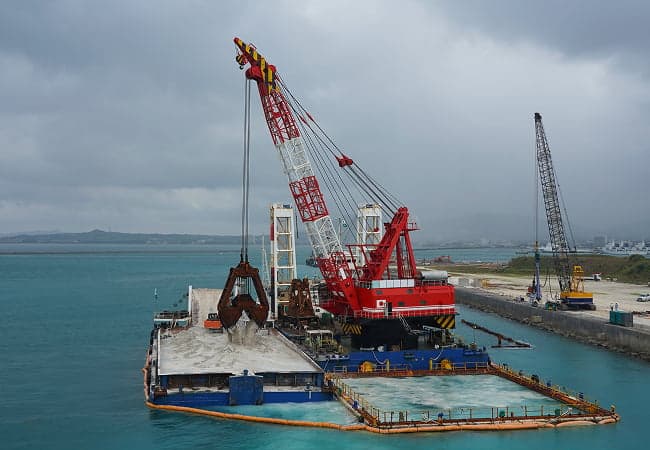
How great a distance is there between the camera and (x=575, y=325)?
60188 mm

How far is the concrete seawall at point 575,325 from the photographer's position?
164ft

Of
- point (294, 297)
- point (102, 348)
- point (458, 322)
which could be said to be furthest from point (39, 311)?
point (458, 322)

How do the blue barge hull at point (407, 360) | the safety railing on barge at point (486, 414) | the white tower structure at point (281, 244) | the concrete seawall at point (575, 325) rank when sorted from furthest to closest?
the white tower structure at point (281, 244)
the concrete seawall at point (575, 325)
the blue barge hull at point (407, 360)
the safety railing on barge at point (486, 414)

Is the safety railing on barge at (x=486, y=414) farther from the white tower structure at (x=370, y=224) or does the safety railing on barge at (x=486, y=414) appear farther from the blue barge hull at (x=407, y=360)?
the white tower structure at (x=370, y=224)

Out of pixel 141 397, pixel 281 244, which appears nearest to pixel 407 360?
pixel 141 397

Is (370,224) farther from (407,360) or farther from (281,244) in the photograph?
(407,360)

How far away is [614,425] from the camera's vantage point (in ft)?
99.4

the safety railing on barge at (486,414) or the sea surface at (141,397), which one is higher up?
the safety railing on barge at (486,414)

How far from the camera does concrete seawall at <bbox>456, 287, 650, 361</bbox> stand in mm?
50094

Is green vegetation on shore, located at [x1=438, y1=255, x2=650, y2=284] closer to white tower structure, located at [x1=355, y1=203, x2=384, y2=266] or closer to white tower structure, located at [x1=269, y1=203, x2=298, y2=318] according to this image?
white tower structure, located at [x1=355, y1=203, x2=384, y2=266]

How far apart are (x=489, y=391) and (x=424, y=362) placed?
5.00m

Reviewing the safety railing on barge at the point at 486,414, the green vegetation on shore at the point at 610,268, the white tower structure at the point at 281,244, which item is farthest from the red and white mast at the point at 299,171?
the green vegetation on shore at the point at 610,268

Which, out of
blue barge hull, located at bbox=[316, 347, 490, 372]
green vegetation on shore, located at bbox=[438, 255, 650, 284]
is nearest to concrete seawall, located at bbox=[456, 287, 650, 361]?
blue barge hull, located at bbox=[316, 347, 490, 372]

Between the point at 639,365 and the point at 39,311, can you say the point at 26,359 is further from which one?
the point at 639,365
